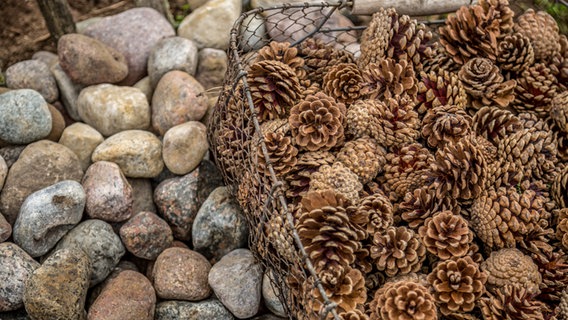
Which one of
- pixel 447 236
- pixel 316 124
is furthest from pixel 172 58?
pixel 447 236

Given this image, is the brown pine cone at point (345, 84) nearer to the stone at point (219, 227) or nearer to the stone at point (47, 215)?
the stone at point (219, 227)

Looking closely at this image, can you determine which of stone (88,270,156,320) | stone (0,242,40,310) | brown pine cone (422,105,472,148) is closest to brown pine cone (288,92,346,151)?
brown pine cone (422,105,472,148)

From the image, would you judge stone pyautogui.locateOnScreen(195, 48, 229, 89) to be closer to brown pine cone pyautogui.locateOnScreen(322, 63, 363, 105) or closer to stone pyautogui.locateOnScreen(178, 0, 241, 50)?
stone pyautogui.locateOnScreen(178, 0, 241, 50)

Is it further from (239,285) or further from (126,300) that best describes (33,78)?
(239,285)

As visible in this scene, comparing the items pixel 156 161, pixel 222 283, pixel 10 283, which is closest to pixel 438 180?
pixel 222 283

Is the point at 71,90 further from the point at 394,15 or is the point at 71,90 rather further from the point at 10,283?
the point at 394,15
